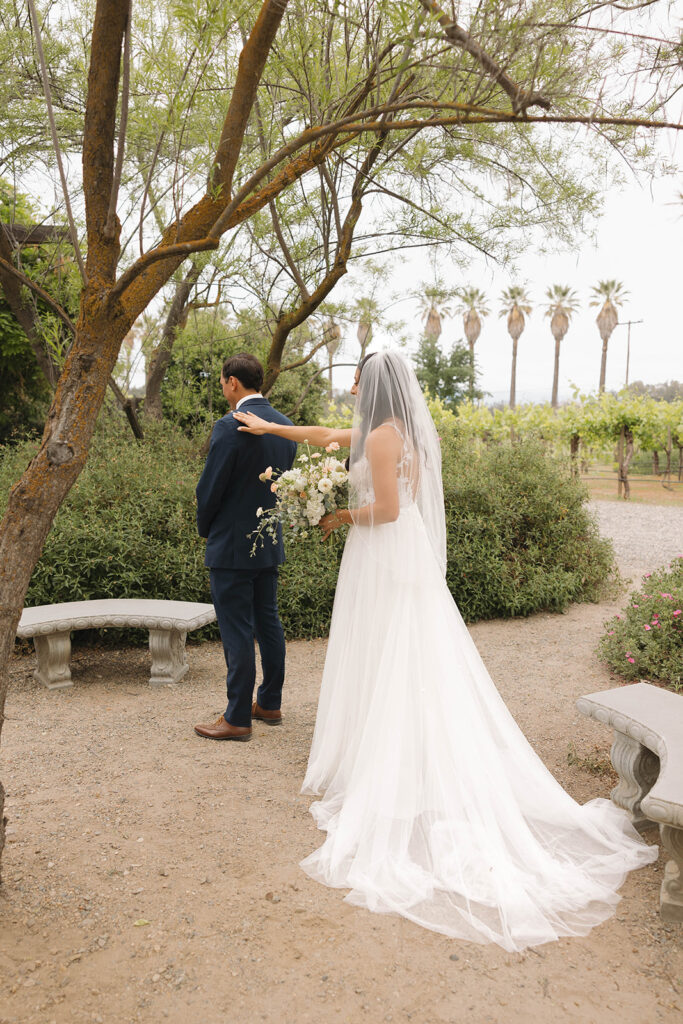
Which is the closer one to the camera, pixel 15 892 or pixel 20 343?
pixel 15 892

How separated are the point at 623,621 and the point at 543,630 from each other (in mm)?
1136

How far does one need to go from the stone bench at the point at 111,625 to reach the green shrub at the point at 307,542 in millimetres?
834

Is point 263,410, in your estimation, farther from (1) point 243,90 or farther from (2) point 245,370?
(1) point 243,90

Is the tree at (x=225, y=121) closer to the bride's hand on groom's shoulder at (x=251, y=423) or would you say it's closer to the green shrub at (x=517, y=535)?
the bride's hand on groom's shoulder at (x=251, y=423)

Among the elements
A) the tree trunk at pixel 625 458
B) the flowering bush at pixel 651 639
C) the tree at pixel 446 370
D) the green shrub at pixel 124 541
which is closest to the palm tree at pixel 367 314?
the green shrub at pixel 124 541

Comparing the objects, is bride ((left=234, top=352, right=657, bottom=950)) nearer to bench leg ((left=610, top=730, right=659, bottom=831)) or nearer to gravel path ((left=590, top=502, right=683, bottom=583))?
bench leg ((left=610, top=730, right=659, bottom=831))

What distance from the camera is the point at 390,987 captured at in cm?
232

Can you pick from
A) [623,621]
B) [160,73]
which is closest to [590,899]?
[623,621]

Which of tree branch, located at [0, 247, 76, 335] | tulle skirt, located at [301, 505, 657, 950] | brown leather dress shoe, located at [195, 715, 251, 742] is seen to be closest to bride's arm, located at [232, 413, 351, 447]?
tulle skirt, located at [301, 505, 657, 950]

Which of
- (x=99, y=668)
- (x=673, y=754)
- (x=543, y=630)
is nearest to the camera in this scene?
(x=673, y=754)

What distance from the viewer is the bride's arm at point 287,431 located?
12.9 feet

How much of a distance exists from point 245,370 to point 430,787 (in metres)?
2.39

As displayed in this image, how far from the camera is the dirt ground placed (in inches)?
88.4

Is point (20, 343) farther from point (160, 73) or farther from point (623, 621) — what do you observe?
point (623, 621)
